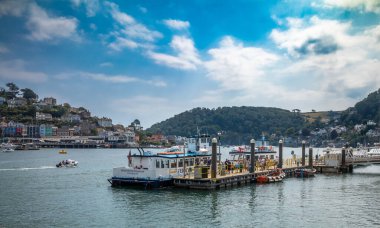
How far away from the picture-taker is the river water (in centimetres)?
3478

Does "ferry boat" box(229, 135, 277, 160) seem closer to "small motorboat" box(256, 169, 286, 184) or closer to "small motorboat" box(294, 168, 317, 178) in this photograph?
"small motorboat" box(294, 168, 317, 178)

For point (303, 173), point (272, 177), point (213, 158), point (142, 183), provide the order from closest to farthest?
1. point (213, 158)
2. point (142, 183)
3. point (272, 177)
4. point (303, 173)

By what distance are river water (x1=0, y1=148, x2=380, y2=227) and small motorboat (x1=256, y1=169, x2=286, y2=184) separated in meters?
1.67

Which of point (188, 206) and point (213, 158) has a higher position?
point (213, 158)

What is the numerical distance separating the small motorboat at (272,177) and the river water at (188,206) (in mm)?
1668

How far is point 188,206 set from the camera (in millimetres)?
40312

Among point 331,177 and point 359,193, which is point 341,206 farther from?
point 331,177

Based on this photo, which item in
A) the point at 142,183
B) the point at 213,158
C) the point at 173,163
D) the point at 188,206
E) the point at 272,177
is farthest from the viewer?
the point at 272,177

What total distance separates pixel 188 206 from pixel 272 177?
22.1m

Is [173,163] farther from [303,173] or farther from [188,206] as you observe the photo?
[303,173]

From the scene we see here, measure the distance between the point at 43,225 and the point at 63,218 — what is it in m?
2.74

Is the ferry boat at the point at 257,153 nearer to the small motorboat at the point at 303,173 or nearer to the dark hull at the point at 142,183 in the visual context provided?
the small motorboat at the point at 303,173

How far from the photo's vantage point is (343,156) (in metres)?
79.2

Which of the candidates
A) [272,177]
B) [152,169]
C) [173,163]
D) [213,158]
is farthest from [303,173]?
[152,169]
